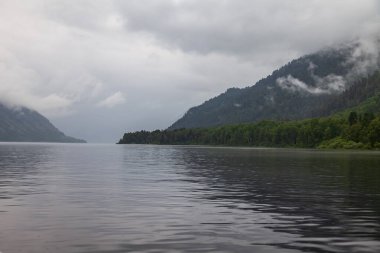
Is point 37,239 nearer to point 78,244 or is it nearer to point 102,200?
point 78,244

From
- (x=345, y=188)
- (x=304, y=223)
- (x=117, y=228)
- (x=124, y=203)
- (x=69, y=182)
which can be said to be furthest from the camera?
(x=69, y=182)

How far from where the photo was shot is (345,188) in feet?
194

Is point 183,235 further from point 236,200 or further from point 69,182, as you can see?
point 69,182

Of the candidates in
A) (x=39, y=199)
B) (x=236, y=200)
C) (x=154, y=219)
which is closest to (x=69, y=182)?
(x=39, y=199)

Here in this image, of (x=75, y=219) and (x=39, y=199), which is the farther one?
(x=39, y=199)

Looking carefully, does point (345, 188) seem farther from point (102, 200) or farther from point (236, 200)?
point (102, 200)

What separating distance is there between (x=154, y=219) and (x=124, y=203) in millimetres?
9389

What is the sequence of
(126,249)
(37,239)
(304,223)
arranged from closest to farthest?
1. (126,249)
2. (37,239)
3. (304,223)

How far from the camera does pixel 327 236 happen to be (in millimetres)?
29172

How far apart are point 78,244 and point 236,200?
22823 mm

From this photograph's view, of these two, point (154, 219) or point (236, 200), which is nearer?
point (154, 219)

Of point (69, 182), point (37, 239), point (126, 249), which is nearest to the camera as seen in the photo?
point (126, 249)

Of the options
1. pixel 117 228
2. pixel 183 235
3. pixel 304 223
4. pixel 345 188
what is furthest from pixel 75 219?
pixel 345 188

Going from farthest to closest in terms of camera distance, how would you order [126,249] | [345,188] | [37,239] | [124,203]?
[345,188]
[124,203]
[37,239]
[126,249]
